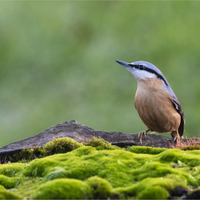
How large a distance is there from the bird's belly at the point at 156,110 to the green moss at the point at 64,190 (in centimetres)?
368

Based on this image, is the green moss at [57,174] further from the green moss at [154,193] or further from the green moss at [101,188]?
the green moss at [154,193]

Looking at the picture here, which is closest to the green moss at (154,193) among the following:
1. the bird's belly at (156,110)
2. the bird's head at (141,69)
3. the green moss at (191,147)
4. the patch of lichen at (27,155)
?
the green moss at (191,147)

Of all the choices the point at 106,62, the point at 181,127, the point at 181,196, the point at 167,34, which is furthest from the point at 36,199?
the point at 167,34

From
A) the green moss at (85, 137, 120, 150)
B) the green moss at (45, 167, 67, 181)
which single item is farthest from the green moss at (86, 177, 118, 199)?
the green moss at (85, 137, 120, 150)

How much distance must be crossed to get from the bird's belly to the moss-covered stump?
209cm

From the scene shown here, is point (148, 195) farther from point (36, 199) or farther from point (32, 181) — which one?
point (32, 181)

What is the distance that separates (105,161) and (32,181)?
38.5 inches

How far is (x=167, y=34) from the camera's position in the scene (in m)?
14.7

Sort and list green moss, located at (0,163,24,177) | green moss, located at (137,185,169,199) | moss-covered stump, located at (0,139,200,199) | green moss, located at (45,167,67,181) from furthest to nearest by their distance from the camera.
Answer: green moss, located at (0,163,24,177) → green moss, located at (45,167,67,181) → moss-covered stump, located at (0,139,200,199) → green moss, located at (137,185,169,199)

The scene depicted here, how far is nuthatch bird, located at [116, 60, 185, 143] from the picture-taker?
7555 mm

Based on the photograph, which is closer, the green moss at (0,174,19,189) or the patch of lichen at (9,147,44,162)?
the green moss at (0,174,19,189)

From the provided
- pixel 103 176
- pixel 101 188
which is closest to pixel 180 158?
pixel 103 176

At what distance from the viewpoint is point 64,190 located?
158 inches

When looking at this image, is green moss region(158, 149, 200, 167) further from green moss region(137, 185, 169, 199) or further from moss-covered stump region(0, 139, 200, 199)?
green moss region(137, 185, 169, 199)
